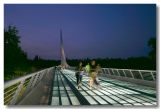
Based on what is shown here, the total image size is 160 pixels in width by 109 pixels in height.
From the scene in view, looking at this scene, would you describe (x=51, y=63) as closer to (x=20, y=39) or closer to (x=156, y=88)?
(x=20, y=39)

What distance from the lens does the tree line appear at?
1408 centimetres

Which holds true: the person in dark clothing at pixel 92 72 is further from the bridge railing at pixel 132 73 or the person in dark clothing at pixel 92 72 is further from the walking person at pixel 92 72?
the bridge railing at pixel 132 73

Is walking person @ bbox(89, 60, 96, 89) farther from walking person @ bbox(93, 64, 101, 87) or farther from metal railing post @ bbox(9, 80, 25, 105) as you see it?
metal railing post @ bbox(9, 80, 25, 105)

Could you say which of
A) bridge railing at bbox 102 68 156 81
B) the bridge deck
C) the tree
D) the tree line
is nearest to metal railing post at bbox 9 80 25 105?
the tree line

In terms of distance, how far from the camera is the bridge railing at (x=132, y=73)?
15679 millimetres

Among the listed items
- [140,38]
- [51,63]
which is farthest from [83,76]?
[140,38]

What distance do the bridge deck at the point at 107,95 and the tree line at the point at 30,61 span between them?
28.6 inches

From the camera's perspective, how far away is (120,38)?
1494cm

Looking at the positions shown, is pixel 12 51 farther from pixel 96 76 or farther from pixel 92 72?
pixel 96 76

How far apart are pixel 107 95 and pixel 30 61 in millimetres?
2438

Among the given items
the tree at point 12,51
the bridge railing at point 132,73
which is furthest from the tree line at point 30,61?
the bridge railing at point 132,73

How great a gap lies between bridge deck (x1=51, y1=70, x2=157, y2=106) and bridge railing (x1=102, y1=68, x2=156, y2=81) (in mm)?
311

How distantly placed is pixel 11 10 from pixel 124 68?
14.3 feet

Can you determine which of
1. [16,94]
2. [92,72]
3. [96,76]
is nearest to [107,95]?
[96,76]
